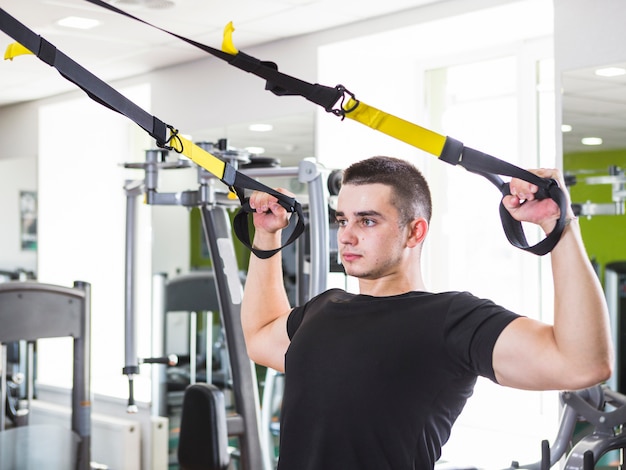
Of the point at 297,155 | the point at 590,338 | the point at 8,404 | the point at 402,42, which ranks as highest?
the point at 402,42

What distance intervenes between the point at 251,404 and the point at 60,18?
219 cm

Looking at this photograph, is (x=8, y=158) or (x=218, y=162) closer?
(x=218, y=162)

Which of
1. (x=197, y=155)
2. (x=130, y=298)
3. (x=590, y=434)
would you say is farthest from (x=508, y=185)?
(x=130, y=298)

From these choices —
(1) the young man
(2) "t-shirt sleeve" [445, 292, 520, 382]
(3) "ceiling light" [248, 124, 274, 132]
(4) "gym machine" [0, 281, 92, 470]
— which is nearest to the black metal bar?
(4) "gym machine" [0, 281, 92, 470]

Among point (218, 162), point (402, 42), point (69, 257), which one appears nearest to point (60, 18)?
point (402, 42)

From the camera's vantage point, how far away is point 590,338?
1277 mm

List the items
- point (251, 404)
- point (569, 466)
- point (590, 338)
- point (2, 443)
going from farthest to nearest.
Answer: point (2, 443) → point (251, 404) → point (569, 466) → point (590, 338)

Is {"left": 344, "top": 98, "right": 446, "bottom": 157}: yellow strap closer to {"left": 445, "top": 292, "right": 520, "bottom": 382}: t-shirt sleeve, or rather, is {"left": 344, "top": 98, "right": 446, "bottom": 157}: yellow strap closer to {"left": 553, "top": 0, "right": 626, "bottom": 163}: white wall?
{"left": 445, "top": 292, "right": 520, "bottom": 382}: t-shirt sleeve

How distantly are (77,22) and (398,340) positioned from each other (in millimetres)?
3565

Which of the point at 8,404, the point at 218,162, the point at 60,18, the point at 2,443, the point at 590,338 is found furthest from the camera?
the point at 8,404

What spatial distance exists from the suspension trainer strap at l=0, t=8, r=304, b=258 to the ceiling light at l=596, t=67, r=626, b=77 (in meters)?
2.14

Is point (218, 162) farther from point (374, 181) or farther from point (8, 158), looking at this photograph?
point (8, 158)

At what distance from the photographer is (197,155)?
162 centimetres

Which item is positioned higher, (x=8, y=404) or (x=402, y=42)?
(x=402, y=42)
